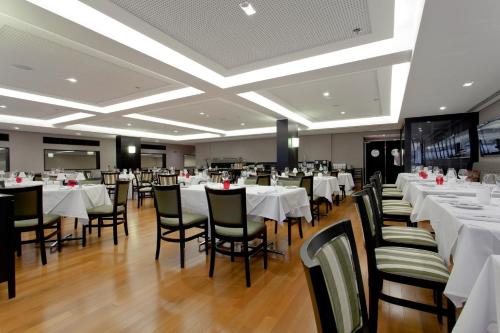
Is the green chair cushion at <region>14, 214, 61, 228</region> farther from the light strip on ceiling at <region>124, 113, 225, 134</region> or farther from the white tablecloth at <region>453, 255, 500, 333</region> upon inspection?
the light strip on ceiling at <region>124, 113, 225, 134</region>

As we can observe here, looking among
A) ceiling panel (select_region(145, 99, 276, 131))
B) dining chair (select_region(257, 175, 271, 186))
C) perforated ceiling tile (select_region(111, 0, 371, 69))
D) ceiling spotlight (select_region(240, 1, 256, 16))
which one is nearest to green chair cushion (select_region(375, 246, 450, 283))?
perforated ceiling tile (select_region(111, 0, 371, 69))

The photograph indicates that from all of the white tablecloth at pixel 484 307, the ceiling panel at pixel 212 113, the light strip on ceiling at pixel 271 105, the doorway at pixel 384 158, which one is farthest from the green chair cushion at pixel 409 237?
the doorway at pixel 384 158

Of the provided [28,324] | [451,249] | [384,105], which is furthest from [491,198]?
[384,105]

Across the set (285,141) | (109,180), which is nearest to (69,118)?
(109,180)

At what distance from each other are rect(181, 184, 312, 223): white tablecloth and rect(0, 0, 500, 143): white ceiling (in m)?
2.02

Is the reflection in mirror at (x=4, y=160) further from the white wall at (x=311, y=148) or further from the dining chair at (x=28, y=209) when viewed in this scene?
the dining chair at (x=28, y=209)

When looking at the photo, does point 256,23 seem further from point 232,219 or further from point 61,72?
→ point 61,72

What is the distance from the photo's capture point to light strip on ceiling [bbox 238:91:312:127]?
6007mm

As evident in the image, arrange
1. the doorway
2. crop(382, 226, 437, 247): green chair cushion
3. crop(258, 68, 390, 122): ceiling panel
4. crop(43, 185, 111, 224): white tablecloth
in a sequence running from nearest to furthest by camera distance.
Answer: crop(382, 226, 437, 247): green chair cushion
crop(43, 185, 111, 224): white tablecloth
crop(258, 68, 390, 122): ceiling panel
the doorway

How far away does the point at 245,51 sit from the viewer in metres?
3.81

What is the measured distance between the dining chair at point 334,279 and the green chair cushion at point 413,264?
2.37 ft

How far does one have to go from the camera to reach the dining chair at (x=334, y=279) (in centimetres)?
62

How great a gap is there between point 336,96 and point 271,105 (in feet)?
5.51

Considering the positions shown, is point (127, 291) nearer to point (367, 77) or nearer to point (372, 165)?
point (367, 77)
